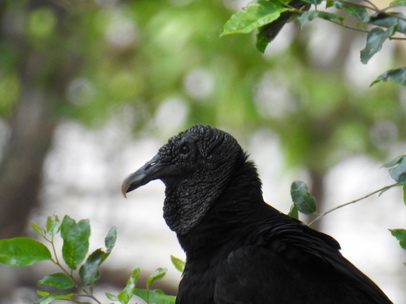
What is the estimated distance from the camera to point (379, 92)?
7.72 m

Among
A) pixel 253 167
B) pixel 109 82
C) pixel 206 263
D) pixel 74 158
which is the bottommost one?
pixel 206 263

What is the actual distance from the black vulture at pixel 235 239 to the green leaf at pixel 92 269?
0.36m

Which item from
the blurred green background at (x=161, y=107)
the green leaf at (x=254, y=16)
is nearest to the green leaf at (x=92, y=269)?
the green leaf at (x=254, y=16)

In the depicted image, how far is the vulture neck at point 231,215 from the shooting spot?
9.21 ft

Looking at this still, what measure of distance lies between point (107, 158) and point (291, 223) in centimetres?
610

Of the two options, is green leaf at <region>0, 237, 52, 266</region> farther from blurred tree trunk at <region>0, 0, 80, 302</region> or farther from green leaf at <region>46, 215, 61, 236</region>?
blurred tree trunk at <region>0, 0, 80, 302</region>

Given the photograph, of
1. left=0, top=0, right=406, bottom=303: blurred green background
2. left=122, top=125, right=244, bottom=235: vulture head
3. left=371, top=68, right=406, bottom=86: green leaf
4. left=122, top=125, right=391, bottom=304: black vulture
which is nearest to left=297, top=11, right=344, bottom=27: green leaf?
left=371, top=68, right=406, bottom=86: green leaf

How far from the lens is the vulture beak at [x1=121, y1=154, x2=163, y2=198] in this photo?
2906 millimetres

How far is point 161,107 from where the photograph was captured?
7.73 meters

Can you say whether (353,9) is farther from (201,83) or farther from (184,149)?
(201,83)

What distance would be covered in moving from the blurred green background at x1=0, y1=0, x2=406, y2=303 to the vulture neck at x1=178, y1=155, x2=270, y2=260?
12.4 ft

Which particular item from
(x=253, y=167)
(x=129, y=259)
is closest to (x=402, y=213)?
(x=129, y=259)

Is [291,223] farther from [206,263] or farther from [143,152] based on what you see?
[143,152]

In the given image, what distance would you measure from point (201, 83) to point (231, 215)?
4444 millimetres
